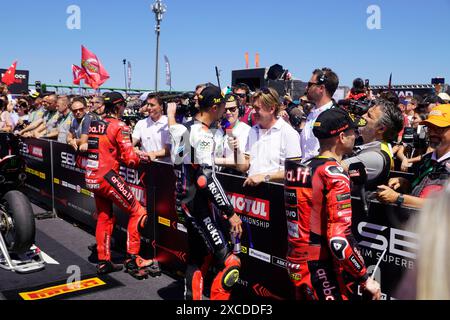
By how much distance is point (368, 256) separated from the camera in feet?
10.1

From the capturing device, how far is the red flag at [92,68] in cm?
1416

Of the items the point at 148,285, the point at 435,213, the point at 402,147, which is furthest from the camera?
the point at 402,147

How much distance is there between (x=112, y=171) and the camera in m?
4.91

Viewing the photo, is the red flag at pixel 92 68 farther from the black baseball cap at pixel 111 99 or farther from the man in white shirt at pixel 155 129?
the black baseball cap at pixel 111 99

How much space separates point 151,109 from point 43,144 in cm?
312

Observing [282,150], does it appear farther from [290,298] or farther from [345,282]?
[345,282]

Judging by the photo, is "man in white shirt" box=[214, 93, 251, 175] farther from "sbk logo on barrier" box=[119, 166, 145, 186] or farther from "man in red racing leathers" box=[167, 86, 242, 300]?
"man in red racing leathers" box=[167, 86, 242, 300]

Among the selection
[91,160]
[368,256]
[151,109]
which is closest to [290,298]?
[368,256]

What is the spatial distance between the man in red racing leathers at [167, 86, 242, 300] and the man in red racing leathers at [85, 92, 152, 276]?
1.60 m

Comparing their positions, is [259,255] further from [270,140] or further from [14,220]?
[14,220]

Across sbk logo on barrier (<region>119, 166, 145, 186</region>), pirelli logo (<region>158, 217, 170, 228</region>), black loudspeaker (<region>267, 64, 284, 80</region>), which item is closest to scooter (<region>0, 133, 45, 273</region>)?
sbk logo on barrier (<region>119, 166, 145, 186</region>)

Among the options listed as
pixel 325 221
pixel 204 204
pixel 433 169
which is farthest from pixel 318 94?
pixel 325 221
